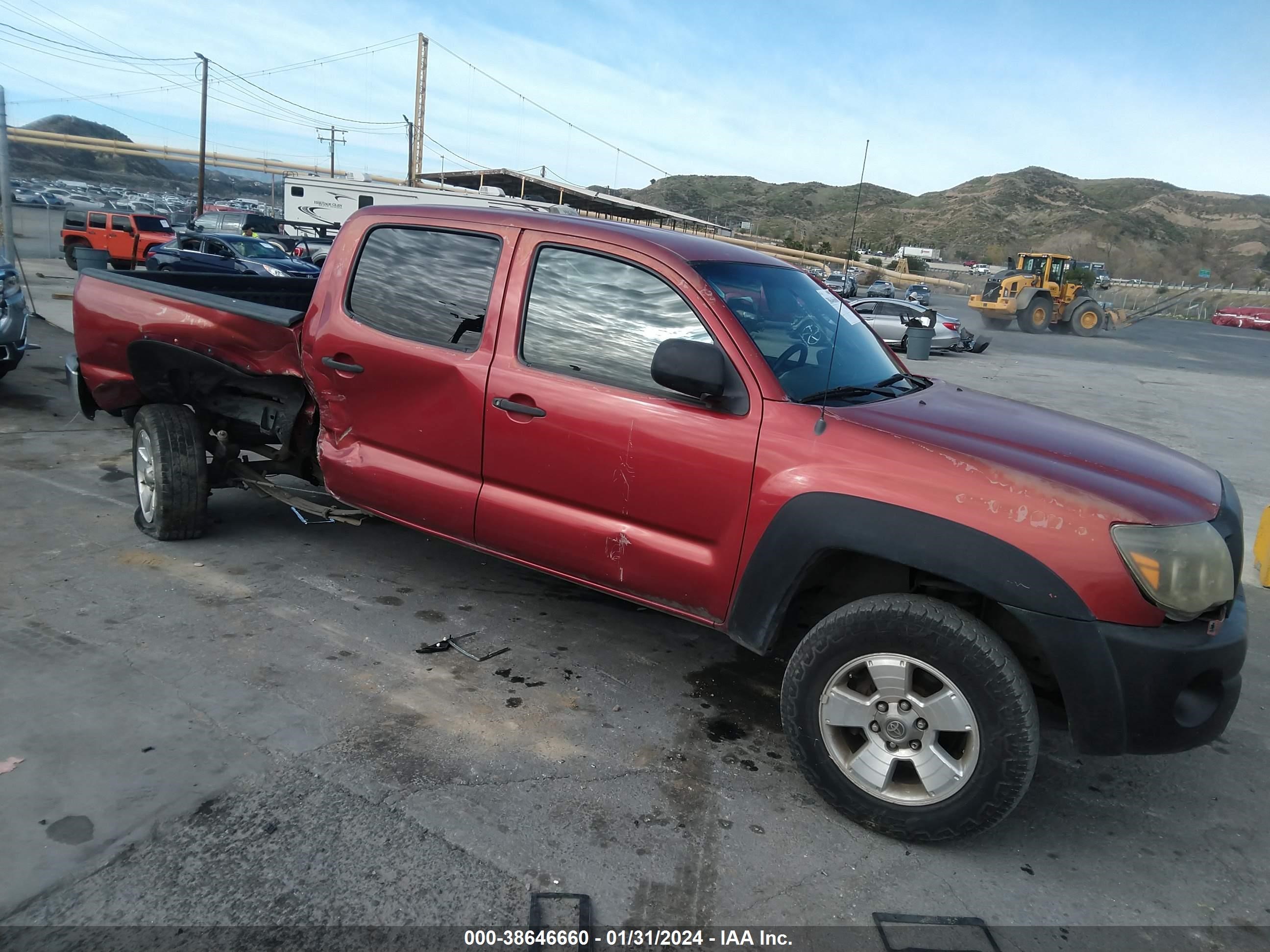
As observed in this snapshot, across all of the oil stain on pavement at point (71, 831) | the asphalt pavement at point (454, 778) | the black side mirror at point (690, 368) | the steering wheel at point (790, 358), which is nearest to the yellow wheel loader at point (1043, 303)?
the asphalt pavement at point (454, 778)

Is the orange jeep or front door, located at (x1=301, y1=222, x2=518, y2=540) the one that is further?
the orange jeep

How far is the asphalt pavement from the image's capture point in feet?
8.21

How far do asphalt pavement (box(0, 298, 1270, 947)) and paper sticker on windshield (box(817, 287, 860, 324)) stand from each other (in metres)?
1.65

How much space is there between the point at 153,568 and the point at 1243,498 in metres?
8.71

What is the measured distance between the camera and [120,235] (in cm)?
2678

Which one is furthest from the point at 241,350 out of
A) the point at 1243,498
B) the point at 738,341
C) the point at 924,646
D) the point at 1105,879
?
the point at 1243,498

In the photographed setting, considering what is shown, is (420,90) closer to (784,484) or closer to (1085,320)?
(1085,320)

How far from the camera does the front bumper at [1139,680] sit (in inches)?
100

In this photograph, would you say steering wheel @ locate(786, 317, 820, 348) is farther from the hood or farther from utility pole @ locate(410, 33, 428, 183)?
utility pole @ locate(410, 33, 428, 183)

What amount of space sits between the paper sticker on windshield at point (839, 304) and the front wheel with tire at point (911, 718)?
164 cm

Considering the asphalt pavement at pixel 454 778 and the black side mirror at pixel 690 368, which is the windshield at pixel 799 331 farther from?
the asphalt pavement at pixel 454 778

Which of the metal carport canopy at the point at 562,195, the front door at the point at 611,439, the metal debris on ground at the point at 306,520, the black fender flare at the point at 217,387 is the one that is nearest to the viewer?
the front door at the point at 611,439

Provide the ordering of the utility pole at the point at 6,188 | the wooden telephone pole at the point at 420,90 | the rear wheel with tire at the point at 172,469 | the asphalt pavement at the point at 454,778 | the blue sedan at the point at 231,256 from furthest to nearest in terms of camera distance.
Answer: the wooden telephone pole at the point at 420,90
the blue sedan at the point at 231,256
the utility pole at the point at 6,188
the rear wheel with tire at the point at 172,469
the asphalt pavement at the point at 454,778

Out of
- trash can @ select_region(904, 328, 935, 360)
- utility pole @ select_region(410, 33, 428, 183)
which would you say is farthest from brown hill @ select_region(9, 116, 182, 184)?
trash can @ select_region(904, 328, 935, 360)
